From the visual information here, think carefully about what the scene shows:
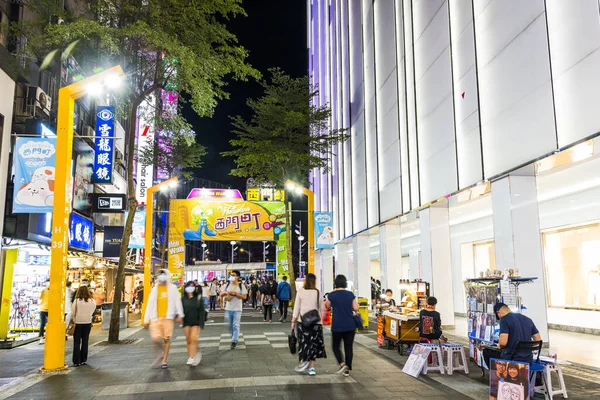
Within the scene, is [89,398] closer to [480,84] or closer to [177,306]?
[177,306]

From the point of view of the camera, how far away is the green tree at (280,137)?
938 inches

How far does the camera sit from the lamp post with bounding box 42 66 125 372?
9.09 meters

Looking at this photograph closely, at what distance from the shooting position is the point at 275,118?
24.1m

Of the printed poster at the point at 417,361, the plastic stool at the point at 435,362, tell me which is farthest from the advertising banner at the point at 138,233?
the plastic stool at the point at 435,362

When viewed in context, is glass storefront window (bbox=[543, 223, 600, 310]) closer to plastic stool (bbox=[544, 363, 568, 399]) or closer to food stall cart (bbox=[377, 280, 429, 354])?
food stall cart (bbox=[377, 280, 429, 354])

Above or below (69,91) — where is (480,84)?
above

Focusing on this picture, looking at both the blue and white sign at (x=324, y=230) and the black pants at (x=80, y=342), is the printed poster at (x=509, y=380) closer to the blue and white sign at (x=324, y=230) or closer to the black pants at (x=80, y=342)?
the black pants at (x=80, y=342)

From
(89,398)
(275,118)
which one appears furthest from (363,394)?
(275,118)

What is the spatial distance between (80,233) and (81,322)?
10.6 metres

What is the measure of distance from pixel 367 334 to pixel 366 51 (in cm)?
1446

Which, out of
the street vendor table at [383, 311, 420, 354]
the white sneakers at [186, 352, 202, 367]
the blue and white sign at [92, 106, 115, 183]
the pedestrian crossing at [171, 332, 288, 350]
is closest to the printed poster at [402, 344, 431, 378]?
the street vendor table at [383, 311, 420, 354]

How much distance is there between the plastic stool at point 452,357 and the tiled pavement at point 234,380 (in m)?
0.20

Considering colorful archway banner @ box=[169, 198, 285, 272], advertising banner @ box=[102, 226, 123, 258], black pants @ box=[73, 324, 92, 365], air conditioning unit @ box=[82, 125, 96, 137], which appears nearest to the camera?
black pants @ box=[73, 324, 92, 365]

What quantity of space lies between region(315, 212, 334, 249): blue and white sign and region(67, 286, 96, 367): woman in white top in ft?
45.6
